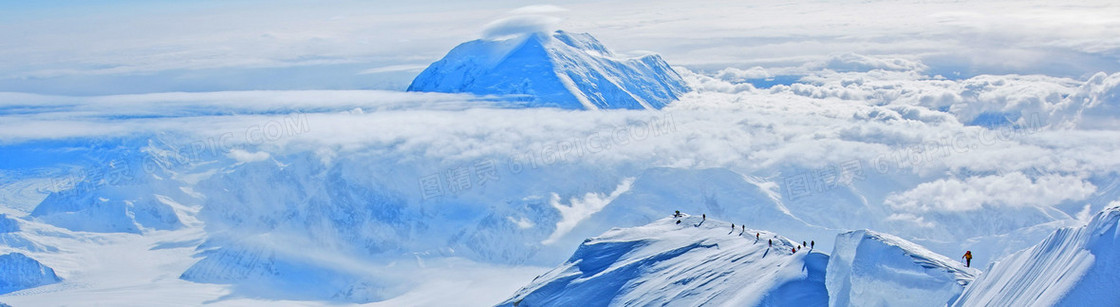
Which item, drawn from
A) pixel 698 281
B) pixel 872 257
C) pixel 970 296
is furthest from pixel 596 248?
pixel 970 296

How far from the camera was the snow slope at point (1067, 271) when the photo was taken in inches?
1917

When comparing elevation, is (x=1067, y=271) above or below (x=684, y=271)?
above

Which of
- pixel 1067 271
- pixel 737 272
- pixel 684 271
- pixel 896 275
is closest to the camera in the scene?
pixel 1067 271

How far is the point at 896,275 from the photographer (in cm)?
7606

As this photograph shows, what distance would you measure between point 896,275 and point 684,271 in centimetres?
3824

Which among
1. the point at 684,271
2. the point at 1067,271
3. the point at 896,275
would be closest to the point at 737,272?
the point at 684,271

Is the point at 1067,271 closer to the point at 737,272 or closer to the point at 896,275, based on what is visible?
the point at 896,275

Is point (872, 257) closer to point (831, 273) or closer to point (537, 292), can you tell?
point (831, 273)

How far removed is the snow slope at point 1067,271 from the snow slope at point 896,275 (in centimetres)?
1016

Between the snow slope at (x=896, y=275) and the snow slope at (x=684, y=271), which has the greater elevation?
the snow slope at (x=896, y=275)

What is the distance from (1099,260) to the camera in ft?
165

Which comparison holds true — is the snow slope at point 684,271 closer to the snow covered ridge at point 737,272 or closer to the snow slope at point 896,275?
the snow covered ridge at point 737,272

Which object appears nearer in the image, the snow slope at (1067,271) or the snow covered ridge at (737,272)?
the snow slope at (1067,271)

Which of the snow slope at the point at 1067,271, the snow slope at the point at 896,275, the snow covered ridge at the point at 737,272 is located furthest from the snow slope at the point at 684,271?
the snow slope at the point at 1067,271
